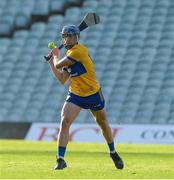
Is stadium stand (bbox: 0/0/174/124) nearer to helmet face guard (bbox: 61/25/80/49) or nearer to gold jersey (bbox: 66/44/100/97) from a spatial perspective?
gold jersey (bbox: 66/44/100/97)

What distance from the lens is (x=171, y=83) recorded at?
22.2m

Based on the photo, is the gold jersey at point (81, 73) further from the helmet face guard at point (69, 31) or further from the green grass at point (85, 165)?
the green grass at point (85, 165)

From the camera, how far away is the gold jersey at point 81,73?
9.55 meters

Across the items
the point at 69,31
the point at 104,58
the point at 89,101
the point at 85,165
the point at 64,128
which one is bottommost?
the point at 104,58

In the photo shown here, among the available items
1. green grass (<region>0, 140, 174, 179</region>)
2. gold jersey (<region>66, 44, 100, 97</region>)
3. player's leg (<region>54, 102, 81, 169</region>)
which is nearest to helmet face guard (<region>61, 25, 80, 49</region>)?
gold jersey (<region>66, 44, 100, 97</region>)

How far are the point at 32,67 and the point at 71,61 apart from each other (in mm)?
14553

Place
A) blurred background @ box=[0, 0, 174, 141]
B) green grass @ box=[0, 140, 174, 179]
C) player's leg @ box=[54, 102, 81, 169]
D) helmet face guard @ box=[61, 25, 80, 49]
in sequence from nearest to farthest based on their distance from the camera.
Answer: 1. green grass @ box=[0, 140, 174, 179]
2. player's leg @ box=[54, 102, 81, 169]
3. helmet face guard @ box=[61, 25, 80, 49]
4. blurred background @ box=[0, 0, 174, 141]

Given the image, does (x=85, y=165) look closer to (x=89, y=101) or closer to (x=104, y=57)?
(x=89, y=101)

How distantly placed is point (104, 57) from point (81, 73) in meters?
14.2

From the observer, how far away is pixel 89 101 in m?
9.59

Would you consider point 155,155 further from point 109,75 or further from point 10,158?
point 109,75

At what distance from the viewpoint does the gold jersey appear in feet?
31.3

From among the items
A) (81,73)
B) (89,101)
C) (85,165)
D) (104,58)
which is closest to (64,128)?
(89,101)

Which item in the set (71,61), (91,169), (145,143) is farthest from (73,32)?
(145,143)
